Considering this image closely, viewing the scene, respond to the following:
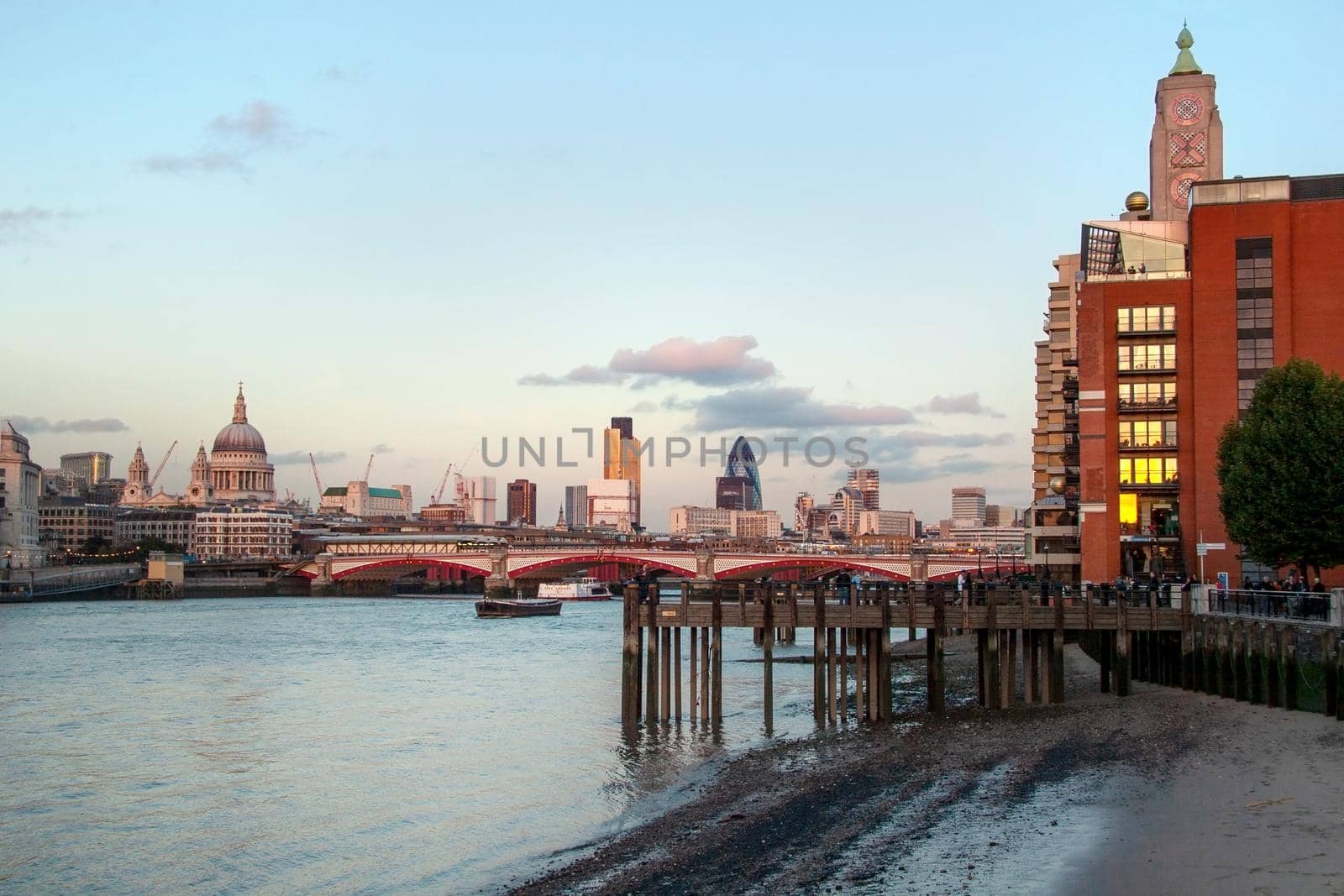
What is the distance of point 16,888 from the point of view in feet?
88.5

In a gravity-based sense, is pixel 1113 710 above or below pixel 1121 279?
below

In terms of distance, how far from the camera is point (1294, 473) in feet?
149

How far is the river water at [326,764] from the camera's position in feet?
94.9

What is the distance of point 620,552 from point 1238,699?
5549 inches

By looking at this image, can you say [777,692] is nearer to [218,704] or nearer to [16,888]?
[218,704]

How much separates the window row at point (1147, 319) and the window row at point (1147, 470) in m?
5.70

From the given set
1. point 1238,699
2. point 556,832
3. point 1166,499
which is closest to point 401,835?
point 556,832

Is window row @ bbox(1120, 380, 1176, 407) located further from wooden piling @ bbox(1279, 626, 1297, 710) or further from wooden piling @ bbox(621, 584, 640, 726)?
wooden piling @ bbox(621, 584, 640, 726)

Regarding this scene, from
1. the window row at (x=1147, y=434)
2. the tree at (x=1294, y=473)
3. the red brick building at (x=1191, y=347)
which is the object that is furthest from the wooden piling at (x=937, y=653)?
the window row at (x=1147, y=434)

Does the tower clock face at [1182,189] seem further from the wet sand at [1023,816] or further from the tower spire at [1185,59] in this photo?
the wet sand at [1023,816]

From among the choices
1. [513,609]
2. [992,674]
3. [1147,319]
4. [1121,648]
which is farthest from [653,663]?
[513,609]

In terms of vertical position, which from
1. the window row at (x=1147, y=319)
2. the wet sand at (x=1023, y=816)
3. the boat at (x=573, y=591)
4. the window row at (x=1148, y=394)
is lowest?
the boat at (x=573, y=591)

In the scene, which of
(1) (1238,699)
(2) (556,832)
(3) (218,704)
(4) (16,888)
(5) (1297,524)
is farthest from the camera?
(3) (218,704)

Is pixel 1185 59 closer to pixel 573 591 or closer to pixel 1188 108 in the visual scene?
pixel 1188 108
